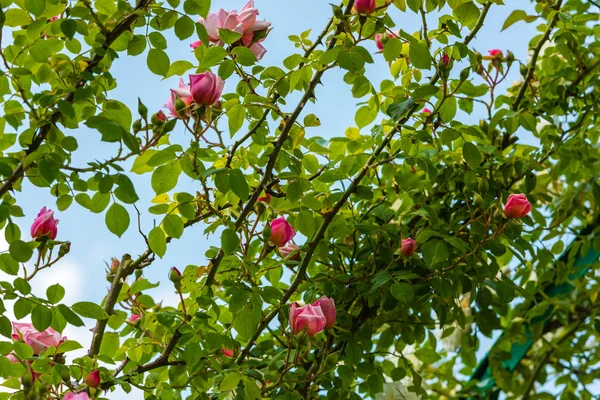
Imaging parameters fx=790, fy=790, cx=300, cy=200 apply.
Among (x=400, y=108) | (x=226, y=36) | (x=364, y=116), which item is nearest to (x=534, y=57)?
(x=364, y=116)

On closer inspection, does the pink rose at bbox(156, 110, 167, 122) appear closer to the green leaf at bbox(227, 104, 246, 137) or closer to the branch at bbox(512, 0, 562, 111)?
the green leaf at bbox(227, 104, 246, 137)

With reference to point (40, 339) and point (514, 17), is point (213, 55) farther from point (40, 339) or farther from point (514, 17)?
point (514, 17)

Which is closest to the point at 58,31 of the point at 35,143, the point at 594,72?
the point at 35,143

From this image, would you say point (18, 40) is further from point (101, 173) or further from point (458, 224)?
point (458, 224)

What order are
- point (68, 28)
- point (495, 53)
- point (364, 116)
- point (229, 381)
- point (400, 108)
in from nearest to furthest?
point (68, 28) < point (229, 381) < point (400, 108) < point (364, 116) < point (495, 53)

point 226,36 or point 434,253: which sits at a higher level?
point 226,36

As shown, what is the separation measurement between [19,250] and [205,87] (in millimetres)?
328

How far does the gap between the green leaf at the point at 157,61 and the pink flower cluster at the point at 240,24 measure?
9 cm

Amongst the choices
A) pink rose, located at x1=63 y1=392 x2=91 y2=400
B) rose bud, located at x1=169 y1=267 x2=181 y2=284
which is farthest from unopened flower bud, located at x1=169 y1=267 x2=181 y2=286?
pink rose, located at x1=63 y1=392 x2=91 y2=400

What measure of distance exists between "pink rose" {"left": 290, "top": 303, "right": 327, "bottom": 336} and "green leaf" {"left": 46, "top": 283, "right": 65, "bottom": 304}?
0.33 meters

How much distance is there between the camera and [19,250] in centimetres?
103

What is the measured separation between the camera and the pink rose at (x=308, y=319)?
1.17m

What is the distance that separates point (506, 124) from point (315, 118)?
45 centimetres

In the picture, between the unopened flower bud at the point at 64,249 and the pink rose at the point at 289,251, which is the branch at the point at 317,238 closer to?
the pink rose at the point at 289,251
